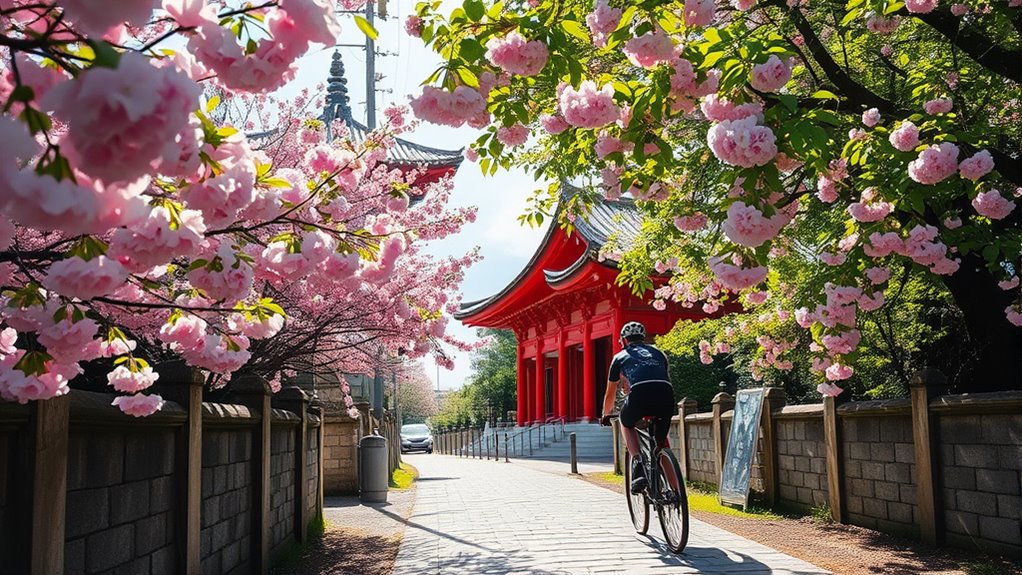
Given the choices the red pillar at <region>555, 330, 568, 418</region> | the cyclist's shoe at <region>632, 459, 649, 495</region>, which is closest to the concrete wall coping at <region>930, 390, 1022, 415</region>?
the cyclist's shoe at <region>632, 459, 649, 495</region>

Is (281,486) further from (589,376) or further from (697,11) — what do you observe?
(589,376)

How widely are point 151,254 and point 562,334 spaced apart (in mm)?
29053

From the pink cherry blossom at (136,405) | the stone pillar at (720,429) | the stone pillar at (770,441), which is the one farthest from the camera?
the stone pillar at (720,429)

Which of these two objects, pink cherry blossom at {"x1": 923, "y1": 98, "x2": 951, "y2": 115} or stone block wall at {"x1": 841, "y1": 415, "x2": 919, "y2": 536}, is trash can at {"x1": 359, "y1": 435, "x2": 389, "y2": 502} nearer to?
stone block wall at {"x1": 841, "y1": 415, "x2": 919, "y2": 536}

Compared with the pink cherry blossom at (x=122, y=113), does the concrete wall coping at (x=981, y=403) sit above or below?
below

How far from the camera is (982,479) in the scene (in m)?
6.36

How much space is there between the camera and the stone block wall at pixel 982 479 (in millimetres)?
6039

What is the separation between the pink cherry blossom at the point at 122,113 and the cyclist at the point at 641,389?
5.75 metres

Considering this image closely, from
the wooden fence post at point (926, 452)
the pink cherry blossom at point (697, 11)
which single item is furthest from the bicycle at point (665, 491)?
the pink cherry blossom at point (697, 11)

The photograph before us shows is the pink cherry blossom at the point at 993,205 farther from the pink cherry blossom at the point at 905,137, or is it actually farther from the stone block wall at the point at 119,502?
the stone block wall at the point at 119,502

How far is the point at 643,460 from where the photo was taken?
7.43 meters

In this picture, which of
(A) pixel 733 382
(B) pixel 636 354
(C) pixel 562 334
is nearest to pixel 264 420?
(B) pixel 636 354

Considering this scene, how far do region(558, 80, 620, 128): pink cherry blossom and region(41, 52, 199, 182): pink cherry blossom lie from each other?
139 inches

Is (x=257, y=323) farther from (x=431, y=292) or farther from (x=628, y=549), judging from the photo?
(x=431, y=292)
